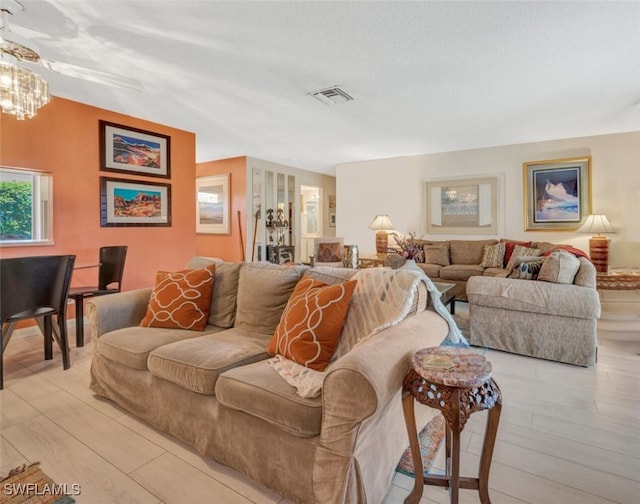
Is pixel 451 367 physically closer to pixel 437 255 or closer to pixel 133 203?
pixel 133 203

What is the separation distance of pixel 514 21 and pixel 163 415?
3.12m

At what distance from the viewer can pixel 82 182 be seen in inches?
151

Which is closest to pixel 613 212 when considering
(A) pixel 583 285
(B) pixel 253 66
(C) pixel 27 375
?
(A) pixel 583 285

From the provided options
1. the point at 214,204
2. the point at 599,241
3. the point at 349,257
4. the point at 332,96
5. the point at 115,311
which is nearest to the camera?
the point at 115,311

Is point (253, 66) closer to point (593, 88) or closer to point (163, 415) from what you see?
point (163, 415)

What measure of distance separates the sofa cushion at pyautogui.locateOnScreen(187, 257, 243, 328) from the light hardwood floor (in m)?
0.73

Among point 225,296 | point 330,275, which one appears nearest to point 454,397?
point 330,275

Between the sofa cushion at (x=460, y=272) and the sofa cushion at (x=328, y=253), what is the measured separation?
245cm

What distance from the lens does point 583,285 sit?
294 centimetres

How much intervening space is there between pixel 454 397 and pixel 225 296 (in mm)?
1657

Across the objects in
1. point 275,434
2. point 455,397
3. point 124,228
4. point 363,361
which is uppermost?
point 124,228

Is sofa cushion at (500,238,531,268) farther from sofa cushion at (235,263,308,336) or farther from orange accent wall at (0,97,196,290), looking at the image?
orange accent wall at (0,97,196,290)

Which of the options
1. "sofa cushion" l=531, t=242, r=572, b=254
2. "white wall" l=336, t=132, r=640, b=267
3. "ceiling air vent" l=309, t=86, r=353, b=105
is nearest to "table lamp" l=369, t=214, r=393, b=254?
"white wall" l=336, t=132, r=640, b=267

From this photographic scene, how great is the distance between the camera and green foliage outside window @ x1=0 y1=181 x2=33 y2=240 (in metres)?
3.28
